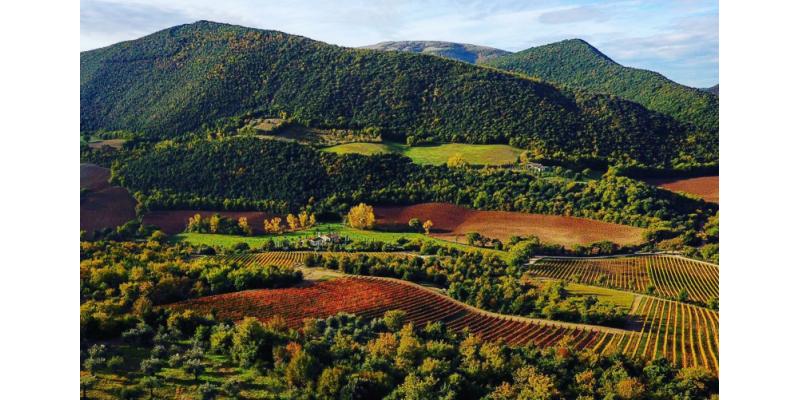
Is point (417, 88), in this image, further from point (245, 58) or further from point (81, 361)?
point (81, 361)

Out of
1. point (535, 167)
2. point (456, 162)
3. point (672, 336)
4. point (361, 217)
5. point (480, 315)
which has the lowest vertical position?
point (672, 336)

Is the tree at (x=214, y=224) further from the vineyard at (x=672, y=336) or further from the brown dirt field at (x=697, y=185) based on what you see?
the brown dirt field at (x=697, y=185)

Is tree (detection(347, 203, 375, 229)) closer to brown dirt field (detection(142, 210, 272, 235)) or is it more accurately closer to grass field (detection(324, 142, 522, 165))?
brown dirt field (detection(142, 210, 272, 235))

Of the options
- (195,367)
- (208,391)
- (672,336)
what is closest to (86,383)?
(195,367)

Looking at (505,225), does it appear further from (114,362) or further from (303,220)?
(114,362)

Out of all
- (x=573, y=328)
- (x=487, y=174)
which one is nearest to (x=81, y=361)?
(x=573, y=328)

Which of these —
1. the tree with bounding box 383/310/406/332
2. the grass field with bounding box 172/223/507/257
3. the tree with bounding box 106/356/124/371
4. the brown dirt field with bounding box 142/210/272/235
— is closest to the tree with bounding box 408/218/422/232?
the grass field with bounding box 172/223/507/257

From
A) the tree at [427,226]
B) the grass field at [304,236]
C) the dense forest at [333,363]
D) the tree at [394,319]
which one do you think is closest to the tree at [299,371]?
the dense forest at [333,363]
